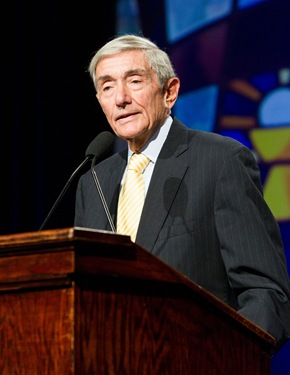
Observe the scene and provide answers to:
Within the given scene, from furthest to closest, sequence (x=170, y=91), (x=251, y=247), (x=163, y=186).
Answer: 1. (x=170, y=91)
2. (x=163, y=186)
3. (x=251, y=247)

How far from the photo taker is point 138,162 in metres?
2.50

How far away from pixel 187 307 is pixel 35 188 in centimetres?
277

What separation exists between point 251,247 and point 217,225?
0.48 feet

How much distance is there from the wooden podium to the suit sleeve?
490 millimetres

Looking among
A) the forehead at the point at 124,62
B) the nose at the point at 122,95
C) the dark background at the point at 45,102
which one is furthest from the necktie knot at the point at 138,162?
the dark background at the point at 45,102

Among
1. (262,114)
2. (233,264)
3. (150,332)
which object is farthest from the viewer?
(262,114)

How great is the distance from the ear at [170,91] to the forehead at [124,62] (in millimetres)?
128

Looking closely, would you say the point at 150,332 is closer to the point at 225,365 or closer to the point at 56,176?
the point at 225,365

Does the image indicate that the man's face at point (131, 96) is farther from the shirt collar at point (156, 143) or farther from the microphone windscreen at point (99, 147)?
the microphone windscreen at point (99, 147)

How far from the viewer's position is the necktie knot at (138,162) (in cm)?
248

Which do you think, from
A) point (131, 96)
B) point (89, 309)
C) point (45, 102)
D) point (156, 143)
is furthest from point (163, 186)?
point (45, 102)

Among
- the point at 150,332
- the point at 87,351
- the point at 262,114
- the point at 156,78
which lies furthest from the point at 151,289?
the point at 262,114

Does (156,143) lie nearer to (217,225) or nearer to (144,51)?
(144,51)

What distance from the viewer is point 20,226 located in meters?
4.05
